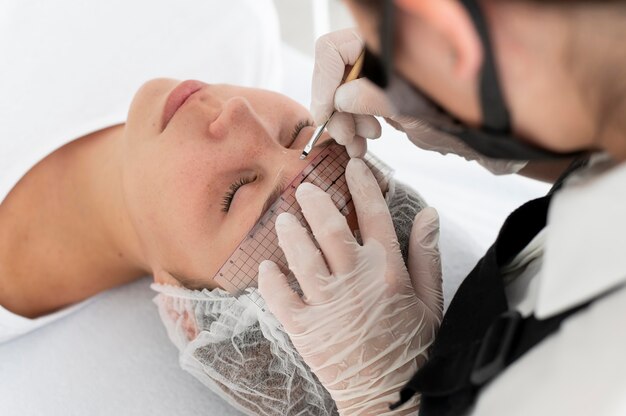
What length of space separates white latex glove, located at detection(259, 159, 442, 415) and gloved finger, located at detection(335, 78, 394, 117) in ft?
0.72

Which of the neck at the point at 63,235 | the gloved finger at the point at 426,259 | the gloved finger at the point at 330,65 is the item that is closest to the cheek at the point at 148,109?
the neck at the point at 63,235

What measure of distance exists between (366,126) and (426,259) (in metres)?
0.33

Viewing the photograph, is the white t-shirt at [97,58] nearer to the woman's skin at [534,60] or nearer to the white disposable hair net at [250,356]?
the white disposable hair net at [250,356]

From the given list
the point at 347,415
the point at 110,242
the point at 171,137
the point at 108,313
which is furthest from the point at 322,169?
the point at 108,313

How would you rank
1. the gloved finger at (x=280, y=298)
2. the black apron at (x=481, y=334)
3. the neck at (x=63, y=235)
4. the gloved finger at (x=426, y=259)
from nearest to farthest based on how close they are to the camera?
the black apron at (x=481, y=334), the gloved finger at (x=280, y=298), the gloved finger at (x=426, y=259), the neck at (x=63, y=235)

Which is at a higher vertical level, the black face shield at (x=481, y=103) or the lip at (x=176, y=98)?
the black face shield at (x=481, y=103)

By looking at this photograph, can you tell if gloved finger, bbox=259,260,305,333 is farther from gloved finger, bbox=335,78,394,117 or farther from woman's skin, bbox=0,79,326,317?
gloved finger, bbox=335,78,394,117

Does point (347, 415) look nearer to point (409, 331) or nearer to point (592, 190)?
point (409, 331)

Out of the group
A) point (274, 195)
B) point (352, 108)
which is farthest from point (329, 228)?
point (352, 108)

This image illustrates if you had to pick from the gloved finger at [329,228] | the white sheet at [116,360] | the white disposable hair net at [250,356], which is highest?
the gloved finger at [329,228]

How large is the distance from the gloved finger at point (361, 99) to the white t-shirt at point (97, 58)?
0.74m

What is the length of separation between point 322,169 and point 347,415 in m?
0.52

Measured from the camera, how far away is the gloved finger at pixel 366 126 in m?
1.44

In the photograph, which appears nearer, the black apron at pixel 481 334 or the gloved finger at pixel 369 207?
the black apron at pixel 481 334
